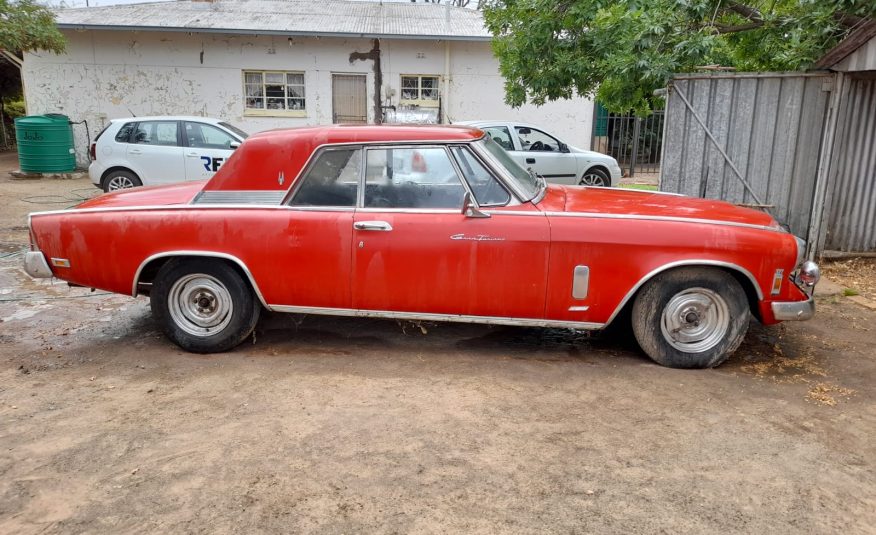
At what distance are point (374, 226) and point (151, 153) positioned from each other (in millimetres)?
8392

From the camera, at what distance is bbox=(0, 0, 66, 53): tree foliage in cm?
1277

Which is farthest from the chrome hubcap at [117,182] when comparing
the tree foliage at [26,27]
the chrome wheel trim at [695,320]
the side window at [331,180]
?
the chrome wheel trim at [695,320]

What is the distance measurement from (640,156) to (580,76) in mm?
9727

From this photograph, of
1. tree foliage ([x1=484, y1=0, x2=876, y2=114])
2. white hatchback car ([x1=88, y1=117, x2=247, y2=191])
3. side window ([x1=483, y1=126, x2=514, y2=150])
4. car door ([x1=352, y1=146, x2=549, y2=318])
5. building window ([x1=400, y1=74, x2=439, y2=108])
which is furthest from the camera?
building window ([x1=400, y1=74, x2=439, y2=108])

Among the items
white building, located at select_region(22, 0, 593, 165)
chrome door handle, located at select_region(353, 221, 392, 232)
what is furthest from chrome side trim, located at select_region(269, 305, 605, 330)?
white building, located at select_region(22, 0, 593, 165)

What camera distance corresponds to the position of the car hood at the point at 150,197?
4906mm

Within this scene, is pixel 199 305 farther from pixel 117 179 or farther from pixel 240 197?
pixel 117 179

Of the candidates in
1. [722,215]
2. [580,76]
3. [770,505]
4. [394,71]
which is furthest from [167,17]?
[770,505]

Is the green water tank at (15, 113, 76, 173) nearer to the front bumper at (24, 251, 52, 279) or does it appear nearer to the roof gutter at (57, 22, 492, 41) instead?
the roof gutter at (57, 22, 492, 41)

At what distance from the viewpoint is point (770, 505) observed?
3.02 m

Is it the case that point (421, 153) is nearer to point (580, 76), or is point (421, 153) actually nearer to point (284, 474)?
point (284, 474)

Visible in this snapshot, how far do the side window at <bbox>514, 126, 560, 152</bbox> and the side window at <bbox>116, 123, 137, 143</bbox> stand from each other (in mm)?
6802

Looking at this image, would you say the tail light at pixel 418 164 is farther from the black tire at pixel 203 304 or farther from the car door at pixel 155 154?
the car door at pixel 155 154

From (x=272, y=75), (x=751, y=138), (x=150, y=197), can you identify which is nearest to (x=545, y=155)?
(x=751, y=138)
